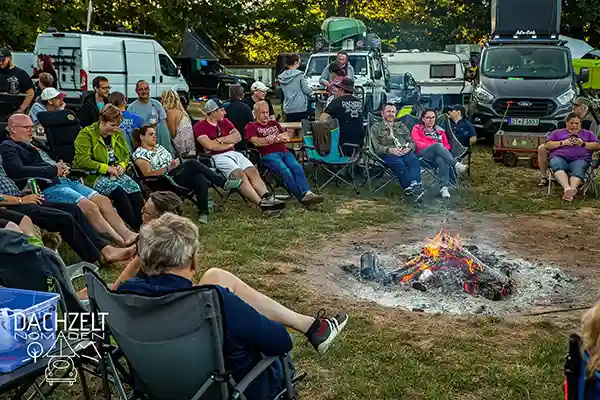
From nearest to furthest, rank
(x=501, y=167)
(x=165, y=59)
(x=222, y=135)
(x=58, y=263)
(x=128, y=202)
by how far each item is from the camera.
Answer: (x=58, y=263)
(x=128, y=202)
(x=222, y=135)
(x=501, y=167)
(x=165, y=59)

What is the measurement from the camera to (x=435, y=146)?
26.8 feet

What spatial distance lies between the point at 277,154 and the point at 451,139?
96.2 inches

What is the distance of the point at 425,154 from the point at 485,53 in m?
5.26

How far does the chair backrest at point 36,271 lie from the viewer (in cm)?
292

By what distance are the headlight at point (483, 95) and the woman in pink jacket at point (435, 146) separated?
140 inches

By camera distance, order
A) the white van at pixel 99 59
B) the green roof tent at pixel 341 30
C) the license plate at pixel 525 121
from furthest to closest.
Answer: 1. the green roof tent at pixel 341 30
2. the white van at pixel 99 59
3. the license plate at pixel 525 121

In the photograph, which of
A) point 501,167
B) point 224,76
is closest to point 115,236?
point 501,167

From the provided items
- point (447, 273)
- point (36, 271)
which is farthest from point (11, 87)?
point (36, 271)

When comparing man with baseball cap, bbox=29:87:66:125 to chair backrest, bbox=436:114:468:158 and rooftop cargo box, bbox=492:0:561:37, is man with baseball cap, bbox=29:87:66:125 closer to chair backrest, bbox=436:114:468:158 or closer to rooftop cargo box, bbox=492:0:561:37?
chair backrest, bbox=436:114:468:158

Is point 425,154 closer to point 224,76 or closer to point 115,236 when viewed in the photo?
point 115,236

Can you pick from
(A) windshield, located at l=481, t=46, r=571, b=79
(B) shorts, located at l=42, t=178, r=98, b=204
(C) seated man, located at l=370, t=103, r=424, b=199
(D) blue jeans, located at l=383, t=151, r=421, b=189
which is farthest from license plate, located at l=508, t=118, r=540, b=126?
(B) shorts, located at l=42, t=178, r=98, b=204

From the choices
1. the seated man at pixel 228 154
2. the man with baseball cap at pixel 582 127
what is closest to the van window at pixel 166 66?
the seated man at pixel 228 154

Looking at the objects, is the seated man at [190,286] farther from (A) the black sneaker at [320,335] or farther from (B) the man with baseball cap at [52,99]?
(B) the man with baseball cap at [52,99]

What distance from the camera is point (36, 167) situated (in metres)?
5.29
